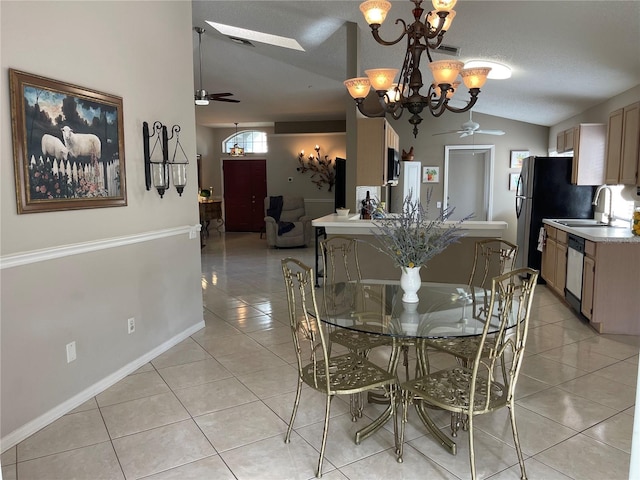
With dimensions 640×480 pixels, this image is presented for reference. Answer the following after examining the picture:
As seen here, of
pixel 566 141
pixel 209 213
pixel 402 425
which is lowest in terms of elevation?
pixel 402 425

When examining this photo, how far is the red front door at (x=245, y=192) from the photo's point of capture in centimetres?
1199

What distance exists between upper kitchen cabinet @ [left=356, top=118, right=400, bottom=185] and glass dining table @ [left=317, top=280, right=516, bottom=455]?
250 centimetres

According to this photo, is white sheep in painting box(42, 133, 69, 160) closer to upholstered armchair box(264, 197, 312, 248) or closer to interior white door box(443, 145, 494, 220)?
upholstered armchair box(264, 197, 312, 248)

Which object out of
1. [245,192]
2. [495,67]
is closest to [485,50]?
[495,67]

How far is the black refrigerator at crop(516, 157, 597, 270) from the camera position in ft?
18.7

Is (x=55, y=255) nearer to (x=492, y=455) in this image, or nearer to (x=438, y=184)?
(x=492, y=455)

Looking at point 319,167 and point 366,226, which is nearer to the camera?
point 366,226

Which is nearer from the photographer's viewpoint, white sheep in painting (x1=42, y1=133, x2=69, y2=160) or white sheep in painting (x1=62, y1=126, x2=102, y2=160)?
white sheep in painting (x1=42, y1=133, x2=69, y2=160)

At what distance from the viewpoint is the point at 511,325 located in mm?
2148

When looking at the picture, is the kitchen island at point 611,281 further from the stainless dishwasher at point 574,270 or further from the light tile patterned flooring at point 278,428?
the light tile patterned flooring at point 278,428

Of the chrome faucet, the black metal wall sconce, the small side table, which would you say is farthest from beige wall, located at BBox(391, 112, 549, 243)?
the black metal wall sconce

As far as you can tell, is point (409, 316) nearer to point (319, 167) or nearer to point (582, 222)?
point (582, 222)

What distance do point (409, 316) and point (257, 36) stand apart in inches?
180

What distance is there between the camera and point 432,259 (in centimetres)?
466
